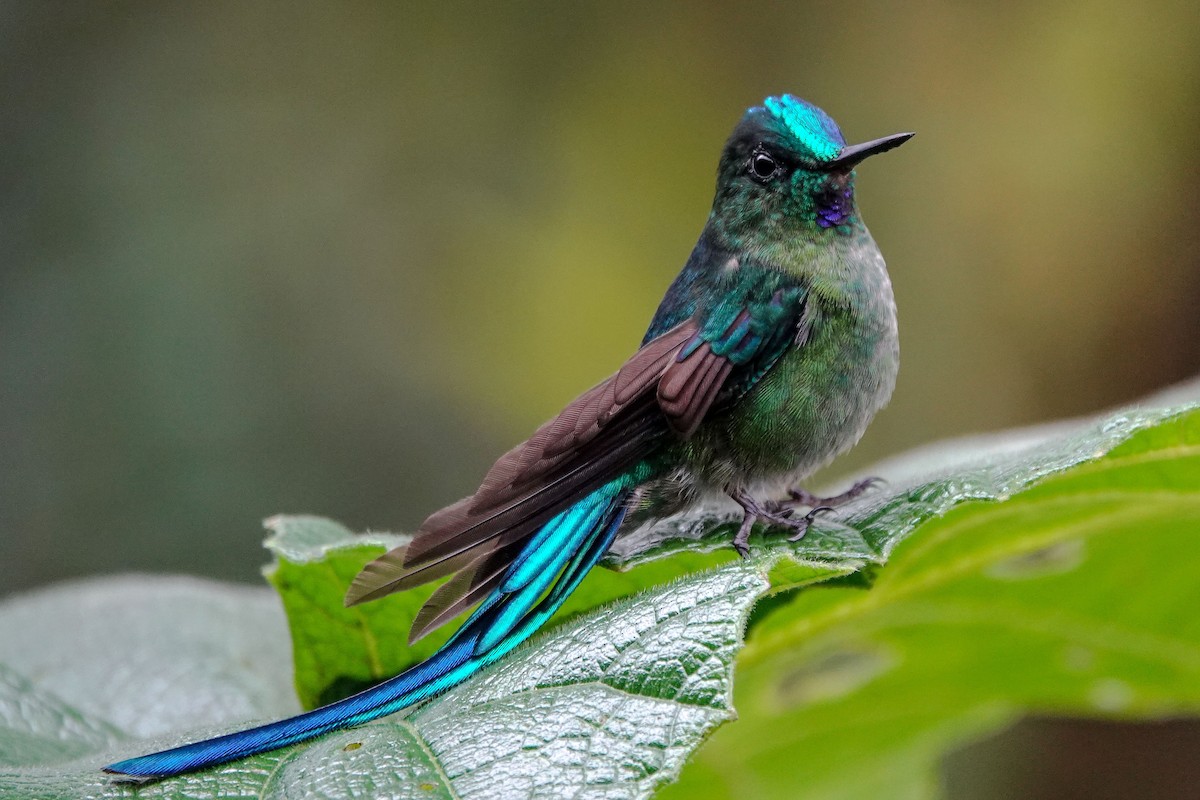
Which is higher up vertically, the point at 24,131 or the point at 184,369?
the point at 24,131

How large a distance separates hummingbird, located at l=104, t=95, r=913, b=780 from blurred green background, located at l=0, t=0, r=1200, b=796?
17.7 feet

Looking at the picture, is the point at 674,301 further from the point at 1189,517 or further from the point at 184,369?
the point at 184,369

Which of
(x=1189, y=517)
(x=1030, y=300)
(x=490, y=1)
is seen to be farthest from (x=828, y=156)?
(x=490, y=1)

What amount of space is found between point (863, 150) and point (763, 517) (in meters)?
0.99

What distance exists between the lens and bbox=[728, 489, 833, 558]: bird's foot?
2.52 m

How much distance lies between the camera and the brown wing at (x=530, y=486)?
7.48ft

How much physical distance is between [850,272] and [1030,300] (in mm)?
6814

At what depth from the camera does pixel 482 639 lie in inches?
89.3

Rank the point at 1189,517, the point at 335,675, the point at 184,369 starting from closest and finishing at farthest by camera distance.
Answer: the point at 335,675 < the point at 1189,517 < the point at 184,369

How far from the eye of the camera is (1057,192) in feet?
31.7

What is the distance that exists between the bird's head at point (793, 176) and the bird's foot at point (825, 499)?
2.25ft

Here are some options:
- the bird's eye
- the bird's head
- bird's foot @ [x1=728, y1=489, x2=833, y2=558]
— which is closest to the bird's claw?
bird's foot @ [x1=728, y1=489, x2=833, y2=558]

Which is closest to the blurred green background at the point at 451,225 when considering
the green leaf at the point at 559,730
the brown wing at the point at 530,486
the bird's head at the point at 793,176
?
the bird's head at the point at 793,176

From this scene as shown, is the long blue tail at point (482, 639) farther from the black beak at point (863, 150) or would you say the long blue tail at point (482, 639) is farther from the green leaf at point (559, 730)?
the black beak at point (863, 150)
